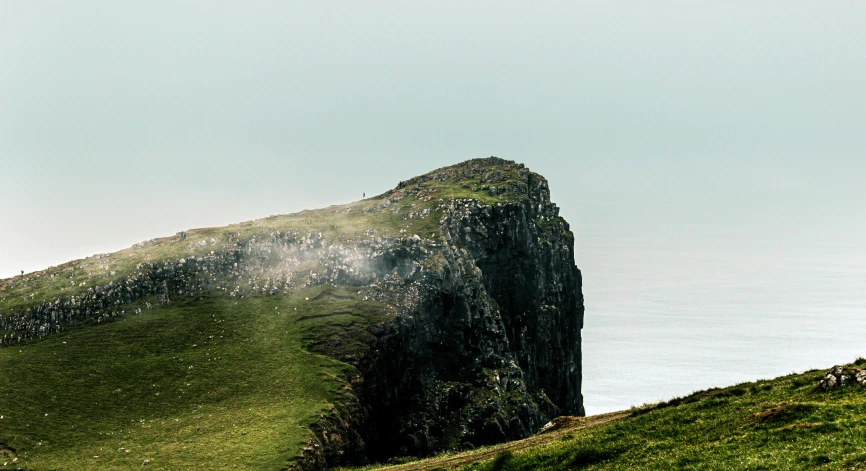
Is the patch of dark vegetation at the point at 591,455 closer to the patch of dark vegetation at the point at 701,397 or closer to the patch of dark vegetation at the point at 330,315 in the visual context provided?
the patch of dark vegetation at the point at 701,397

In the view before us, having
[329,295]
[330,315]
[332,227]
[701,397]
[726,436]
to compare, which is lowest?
[701,397]

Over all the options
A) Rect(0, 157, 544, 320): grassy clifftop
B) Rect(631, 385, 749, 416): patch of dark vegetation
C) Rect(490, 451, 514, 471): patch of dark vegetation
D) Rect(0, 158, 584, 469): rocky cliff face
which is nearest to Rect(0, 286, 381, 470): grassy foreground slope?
Rect(0, 158, 584, 469): rocky cliff face

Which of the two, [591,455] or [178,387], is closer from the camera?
[591,455]

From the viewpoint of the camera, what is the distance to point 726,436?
146 feet

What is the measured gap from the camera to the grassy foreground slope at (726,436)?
127ft

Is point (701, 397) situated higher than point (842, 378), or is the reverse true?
point (842, 378)

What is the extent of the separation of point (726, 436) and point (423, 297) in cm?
8023

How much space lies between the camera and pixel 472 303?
420 feet

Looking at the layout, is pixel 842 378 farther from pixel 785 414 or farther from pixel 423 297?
pixel 423 297

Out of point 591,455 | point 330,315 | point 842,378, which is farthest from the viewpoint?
point 330,315

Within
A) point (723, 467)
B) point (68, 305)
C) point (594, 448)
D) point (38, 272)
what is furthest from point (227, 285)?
point (723, 467)

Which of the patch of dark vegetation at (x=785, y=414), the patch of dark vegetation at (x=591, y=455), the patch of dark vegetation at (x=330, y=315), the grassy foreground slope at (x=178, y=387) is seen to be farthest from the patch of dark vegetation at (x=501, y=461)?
the patch of dark vegetation at (x=330, y=315)

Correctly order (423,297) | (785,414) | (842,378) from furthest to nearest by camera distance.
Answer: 1. (423,297)
2. (842,378)
3. (785,414)

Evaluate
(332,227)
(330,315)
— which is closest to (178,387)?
(330,315)
